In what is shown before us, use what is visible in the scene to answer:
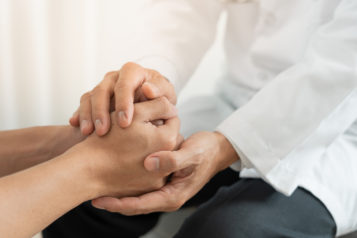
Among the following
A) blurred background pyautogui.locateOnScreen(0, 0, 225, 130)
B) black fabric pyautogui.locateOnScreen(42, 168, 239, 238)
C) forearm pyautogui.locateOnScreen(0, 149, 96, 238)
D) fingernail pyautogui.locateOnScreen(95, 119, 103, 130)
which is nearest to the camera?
forearm pyautogui.locateOnScreen(0, 149, 96, 238)

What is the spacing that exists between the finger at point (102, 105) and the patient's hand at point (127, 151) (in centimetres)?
2

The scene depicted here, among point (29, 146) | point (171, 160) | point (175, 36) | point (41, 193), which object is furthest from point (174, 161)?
point (175, 36)

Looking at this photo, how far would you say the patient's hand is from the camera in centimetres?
51

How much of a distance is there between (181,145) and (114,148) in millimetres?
129

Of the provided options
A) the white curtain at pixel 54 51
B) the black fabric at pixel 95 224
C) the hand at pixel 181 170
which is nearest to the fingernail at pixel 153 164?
the hand at pixel 181 170

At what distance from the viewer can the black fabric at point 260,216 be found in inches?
21.0

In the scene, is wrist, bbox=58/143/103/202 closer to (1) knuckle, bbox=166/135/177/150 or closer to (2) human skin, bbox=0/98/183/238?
(2) human skin, bbox=0/98/183/238

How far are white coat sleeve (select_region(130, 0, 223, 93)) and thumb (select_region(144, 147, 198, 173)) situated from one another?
30 centimetres

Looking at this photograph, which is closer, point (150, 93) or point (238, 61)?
point (150, 93)

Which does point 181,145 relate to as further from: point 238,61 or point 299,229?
point 238,61

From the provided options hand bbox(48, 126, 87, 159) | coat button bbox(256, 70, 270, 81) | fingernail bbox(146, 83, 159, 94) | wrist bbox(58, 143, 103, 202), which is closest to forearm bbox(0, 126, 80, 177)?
hand bbox(48, 126, 87, 159)

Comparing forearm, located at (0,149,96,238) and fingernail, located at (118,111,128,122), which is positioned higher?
fingernail, located at (118,111,128,122)

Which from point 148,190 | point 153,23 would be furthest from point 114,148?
point 153,23

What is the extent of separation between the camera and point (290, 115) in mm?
590
